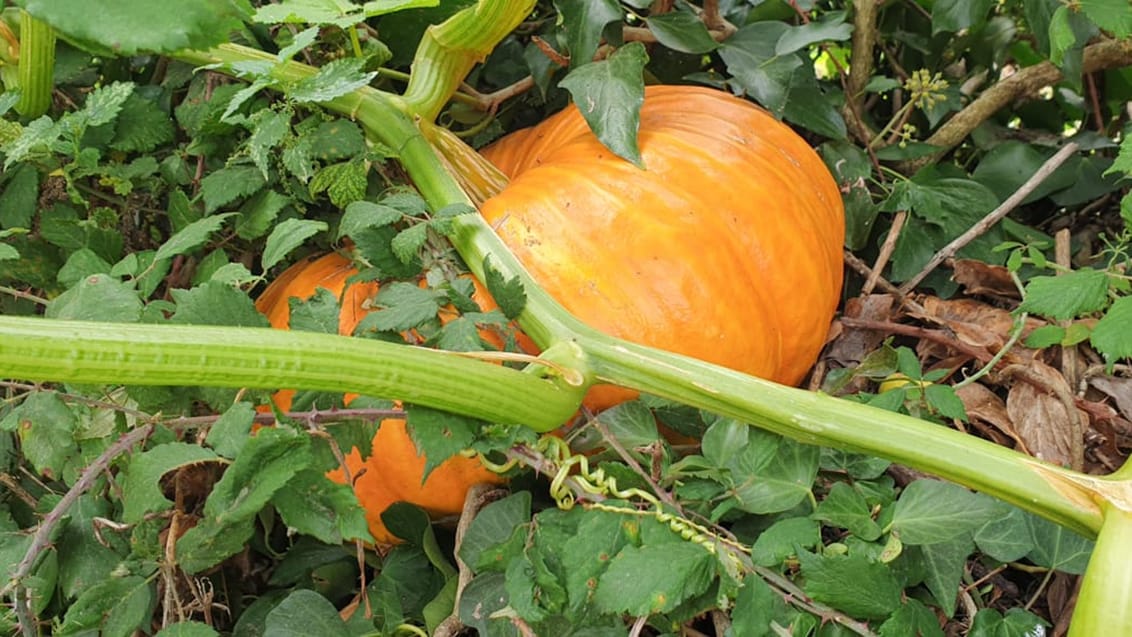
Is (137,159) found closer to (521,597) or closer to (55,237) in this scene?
(55,237)

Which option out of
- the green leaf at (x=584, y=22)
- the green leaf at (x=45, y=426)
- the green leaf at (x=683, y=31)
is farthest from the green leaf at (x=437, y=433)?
the green leaf at (x=683, y=31)

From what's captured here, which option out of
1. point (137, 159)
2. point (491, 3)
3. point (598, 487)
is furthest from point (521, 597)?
point (137, 159)

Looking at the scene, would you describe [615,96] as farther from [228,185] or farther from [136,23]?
[136,23]

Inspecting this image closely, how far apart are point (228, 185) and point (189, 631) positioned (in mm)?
501

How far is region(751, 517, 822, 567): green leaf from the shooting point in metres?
0.86

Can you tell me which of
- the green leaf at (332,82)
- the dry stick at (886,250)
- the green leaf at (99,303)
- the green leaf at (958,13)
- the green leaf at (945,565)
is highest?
the green leaf at (332,82)

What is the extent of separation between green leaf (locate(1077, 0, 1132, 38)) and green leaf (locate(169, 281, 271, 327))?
3.21ft

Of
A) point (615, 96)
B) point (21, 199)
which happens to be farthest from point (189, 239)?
point (615, 96)

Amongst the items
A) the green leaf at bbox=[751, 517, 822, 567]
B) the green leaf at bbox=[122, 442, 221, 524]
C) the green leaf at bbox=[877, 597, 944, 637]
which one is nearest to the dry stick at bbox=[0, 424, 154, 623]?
the green leaf at bbox=[122, 442, 221, 524]

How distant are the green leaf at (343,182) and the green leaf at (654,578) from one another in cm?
51

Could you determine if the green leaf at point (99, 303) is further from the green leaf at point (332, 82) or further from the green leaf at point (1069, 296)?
the green leaf at point (1069, 296)

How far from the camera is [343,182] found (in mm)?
1127

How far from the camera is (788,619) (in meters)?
0.86

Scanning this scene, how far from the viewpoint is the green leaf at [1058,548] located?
3.05 ft
